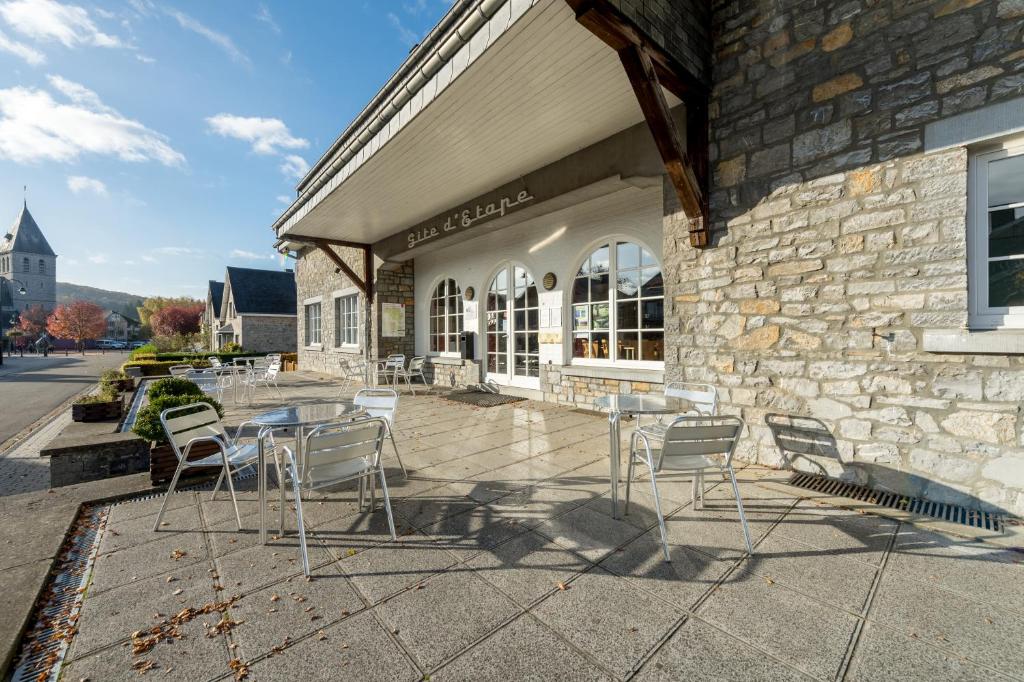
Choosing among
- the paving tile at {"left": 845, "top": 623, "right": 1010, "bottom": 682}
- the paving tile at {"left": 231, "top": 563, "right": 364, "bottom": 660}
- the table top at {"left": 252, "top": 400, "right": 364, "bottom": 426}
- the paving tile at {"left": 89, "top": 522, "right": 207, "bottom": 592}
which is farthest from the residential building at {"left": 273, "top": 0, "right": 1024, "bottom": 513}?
the paving tile at {"left": 89, "top": 522, "right": 207, "bottom": 592}

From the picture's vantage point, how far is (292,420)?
8.69 feet

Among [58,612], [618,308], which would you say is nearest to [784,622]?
[58,612]

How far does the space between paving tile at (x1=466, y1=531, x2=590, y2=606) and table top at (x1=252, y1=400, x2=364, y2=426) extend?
1.33 m

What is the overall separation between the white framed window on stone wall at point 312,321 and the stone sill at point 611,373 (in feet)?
31.1

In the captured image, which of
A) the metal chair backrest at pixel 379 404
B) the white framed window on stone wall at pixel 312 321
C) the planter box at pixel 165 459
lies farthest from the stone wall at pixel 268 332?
the metal chair backrest at pixel 379 404

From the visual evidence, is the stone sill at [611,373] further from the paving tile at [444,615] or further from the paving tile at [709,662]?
the paving tile at [444,615]

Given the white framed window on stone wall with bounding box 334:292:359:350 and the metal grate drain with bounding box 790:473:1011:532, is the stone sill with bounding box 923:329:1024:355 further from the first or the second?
the white framed window on stone wall with bounding box 334:292:359:350

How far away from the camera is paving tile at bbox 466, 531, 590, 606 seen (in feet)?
6.33

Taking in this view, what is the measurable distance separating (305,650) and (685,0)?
16.6ft

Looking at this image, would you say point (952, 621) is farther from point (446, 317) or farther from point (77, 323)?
point (77, 323)

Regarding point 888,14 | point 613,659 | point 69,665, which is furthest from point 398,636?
point 888,14

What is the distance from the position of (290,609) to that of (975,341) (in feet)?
13.3

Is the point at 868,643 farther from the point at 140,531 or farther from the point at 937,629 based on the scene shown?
the point at 140,531

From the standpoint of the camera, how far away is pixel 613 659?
4.97 ft
